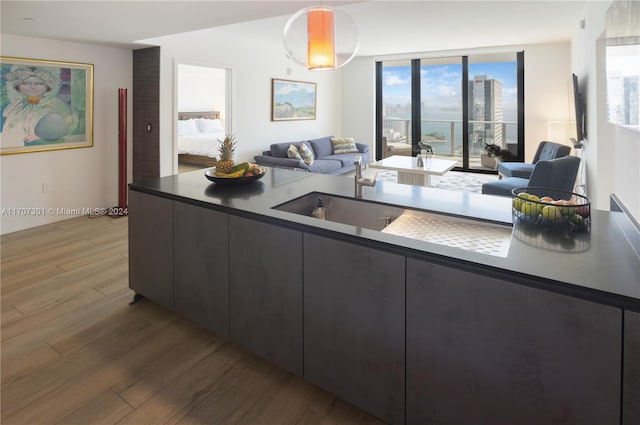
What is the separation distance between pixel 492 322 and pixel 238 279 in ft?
3.98

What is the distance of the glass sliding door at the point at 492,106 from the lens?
7.70 m

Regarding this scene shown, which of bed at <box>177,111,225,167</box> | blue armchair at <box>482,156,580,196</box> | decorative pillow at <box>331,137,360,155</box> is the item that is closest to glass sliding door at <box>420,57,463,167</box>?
decorative pillow at <box>331,137,360,155</box>

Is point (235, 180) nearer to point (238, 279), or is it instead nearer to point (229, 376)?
point (238, 279)

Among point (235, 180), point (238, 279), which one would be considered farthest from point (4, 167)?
point (238, 279)

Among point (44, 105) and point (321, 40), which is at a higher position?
point (44, 105)

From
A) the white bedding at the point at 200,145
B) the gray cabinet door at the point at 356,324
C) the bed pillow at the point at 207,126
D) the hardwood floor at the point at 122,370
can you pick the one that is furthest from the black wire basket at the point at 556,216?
the bed pillow at the point at 207,126

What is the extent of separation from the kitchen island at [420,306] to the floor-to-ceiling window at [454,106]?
6.45 meters

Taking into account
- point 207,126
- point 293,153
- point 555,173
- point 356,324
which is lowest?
point 356,324

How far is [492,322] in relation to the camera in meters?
1.27

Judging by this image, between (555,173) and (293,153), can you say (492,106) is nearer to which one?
(293,153)

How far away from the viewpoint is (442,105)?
836 cm

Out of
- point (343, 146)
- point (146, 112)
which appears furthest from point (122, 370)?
point (343, 146)

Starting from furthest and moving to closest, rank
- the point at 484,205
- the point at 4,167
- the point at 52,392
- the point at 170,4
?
the point at 4,167, the point at 170,4, the point at 484,205, the point at 52,392

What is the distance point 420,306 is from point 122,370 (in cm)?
157
